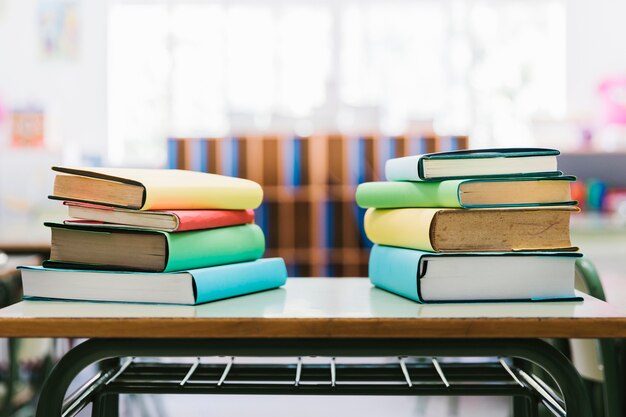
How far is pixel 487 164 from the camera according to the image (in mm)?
811

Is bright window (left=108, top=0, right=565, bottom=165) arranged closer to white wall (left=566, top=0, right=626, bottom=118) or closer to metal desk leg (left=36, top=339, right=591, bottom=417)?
white wall (left=566, top=0, right=626, bottom=118)

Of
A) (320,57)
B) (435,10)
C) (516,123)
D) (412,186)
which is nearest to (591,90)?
(516,123)

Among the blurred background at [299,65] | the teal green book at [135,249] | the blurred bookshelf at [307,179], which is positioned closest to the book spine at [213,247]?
the teal green book at [135,249]

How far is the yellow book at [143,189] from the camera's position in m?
0.78

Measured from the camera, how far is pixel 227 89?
22.0 ft

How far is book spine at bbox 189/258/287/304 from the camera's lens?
2.58 ft

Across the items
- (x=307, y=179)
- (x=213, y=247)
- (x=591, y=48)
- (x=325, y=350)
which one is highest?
(x=591, y=48)

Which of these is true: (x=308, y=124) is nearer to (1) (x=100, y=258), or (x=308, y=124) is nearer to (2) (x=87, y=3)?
(2) (x=87, y=3)

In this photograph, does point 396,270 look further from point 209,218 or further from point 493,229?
point 209,218

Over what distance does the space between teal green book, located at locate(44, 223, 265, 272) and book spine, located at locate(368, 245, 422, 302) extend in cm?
21

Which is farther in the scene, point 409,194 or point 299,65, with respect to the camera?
point 299,65

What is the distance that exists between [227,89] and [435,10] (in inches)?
85.2

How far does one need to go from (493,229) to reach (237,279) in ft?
1.03

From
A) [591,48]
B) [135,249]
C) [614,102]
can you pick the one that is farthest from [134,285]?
[591,48]
